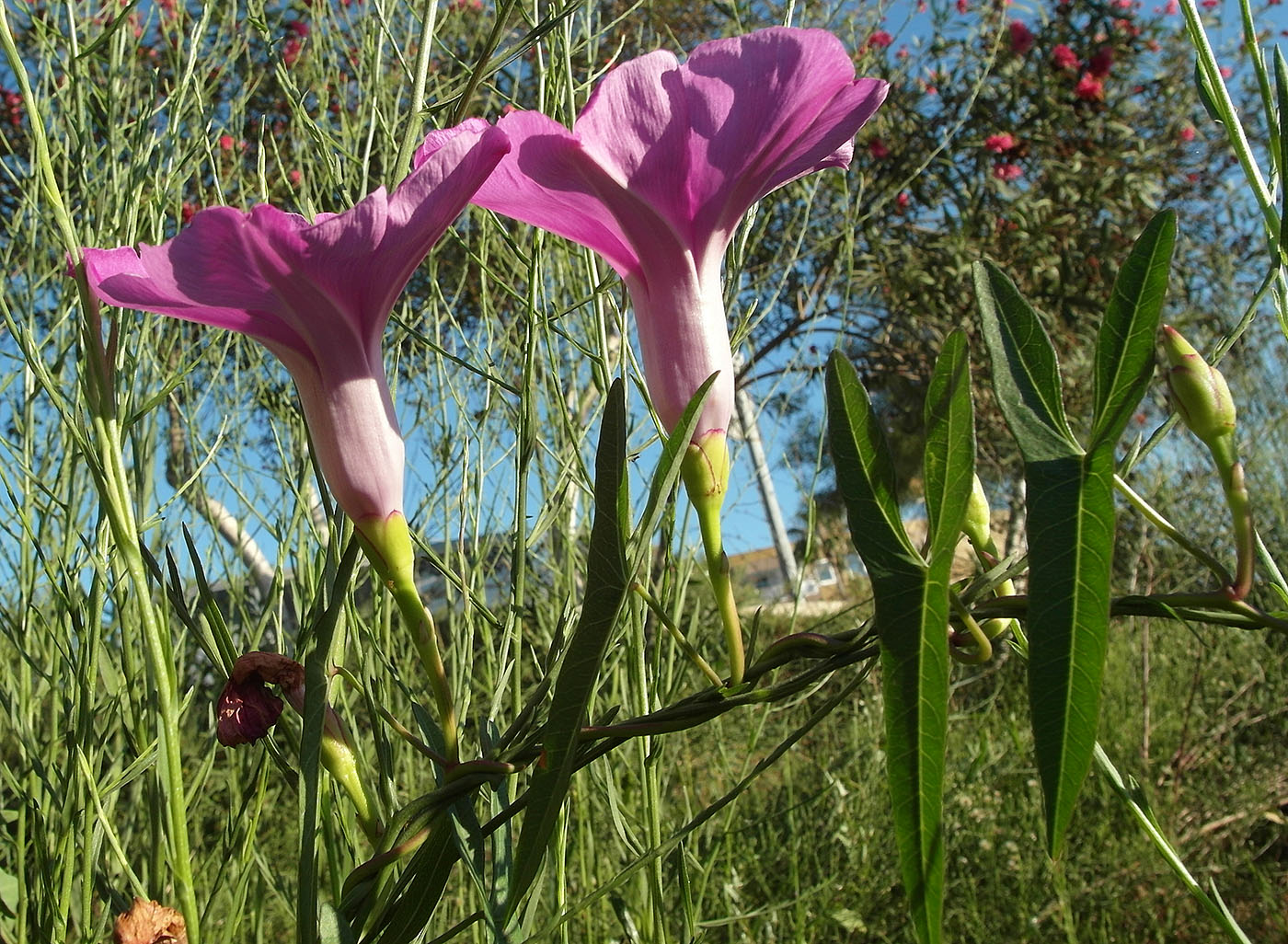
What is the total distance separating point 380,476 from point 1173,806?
226 cm

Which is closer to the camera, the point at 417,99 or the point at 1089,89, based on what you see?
the point at 417,99

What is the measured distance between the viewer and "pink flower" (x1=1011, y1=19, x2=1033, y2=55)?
3.69 metres

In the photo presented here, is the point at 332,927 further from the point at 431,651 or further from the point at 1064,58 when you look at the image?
the point at 1064,58

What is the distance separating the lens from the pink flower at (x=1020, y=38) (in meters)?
3.69

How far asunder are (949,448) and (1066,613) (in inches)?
1.7

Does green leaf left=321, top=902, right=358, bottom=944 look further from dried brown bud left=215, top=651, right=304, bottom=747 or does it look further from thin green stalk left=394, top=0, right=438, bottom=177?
thin green stalk left=394, top=0, right=438, bottom=177

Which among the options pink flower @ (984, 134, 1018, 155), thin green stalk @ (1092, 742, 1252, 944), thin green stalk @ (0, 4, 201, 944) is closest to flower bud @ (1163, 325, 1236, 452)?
thin green stalk @ (1092, 742, 1252, 944)

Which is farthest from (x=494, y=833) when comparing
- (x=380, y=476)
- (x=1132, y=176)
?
(x=1132, y=176)

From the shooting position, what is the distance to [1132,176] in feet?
12.4

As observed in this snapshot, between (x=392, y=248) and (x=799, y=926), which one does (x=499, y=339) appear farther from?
(x=392, y=248)

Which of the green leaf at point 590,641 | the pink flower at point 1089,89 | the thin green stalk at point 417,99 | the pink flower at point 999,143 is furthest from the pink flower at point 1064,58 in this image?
the green leaf at point 590,641

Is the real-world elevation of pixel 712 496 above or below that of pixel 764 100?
below

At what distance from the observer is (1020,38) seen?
371cm

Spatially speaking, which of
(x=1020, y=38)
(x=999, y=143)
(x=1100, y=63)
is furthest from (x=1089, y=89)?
(x=999, y=143)
